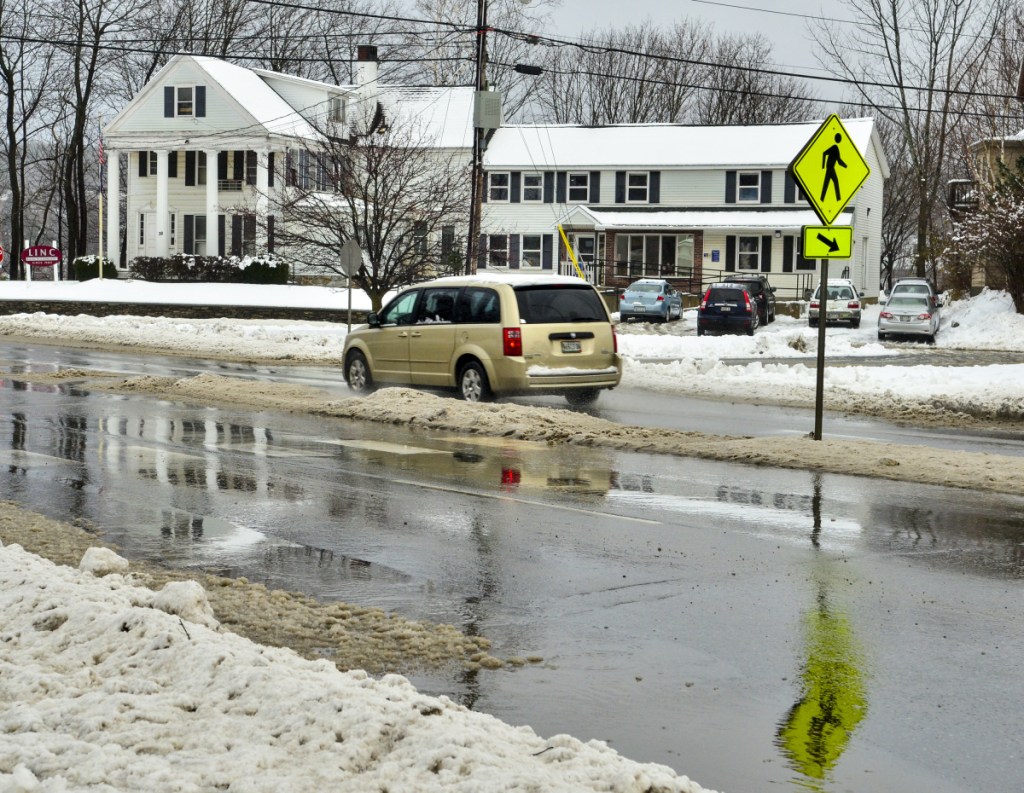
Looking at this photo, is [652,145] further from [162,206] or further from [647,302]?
[162,206]

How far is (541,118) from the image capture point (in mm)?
85625

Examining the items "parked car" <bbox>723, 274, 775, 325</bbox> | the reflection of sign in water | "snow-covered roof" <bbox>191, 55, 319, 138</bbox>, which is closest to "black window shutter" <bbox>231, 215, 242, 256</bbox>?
"snow-covered roof" <bbox>191, 55, 319, 138</bbox>

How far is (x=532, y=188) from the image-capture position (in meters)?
62.7

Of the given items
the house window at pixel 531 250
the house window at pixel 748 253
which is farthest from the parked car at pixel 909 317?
the house window at pixel 531 250

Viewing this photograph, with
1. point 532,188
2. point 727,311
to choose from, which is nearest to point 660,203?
point 532,188

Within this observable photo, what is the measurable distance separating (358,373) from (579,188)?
141ft

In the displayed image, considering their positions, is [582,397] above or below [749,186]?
below

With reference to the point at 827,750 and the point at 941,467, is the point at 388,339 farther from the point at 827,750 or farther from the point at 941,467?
the point at 827,750

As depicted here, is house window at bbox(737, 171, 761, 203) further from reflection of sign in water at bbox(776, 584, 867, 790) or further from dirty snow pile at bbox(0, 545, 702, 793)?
dirty snow pile at bbox(0, 545, 702, 793)

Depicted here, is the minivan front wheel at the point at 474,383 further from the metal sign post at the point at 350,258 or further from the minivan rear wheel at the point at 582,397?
the metal sign post at the point at 350,258

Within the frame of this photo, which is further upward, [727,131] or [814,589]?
[727,131]

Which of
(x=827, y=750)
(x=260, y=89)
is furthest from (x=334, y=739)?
(x=260, y=89)

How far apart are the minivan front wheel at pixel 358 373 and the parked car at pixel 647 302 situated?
1096 inches

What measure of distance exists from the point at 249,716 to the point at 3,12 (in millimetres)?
64788
